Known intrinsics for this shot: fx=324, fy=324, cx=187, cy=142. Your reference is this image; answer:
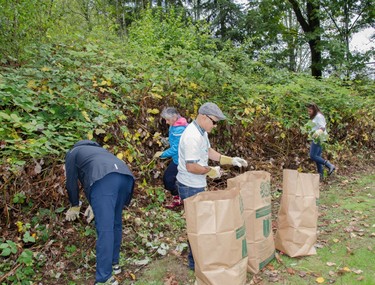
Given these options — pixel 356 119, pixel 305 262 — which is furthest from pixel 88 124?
pixel 356 119

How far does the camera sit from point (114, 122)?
4938 millimetres

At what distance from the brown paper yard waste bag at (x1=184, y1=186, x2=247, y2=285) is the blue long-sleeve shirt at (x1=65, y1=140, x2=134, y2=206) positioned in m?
0.78

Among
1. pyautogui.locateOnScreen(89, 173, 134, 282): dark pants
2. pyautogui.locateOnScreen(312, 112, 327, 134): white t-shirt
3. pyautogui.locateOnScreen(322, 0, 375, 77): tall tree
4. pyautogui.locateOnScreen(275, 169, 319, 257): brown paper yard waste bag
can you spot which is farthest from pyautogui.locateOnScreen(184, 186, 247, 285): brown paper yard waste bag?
pyautogui.locateOnScreen(322, 0, 375, 77): tall tree

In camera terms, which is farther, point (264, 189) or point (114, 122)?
point (114, 122)

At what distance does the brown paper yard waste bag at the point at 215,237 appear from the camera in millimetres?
2635

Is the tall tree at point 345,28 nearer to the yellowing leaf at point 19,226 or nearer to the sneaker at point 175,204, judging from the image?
the sneaker at point 175,204

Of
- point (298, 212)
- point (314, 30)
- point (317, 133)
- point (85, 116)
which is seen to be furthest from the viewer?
point (314, 30)

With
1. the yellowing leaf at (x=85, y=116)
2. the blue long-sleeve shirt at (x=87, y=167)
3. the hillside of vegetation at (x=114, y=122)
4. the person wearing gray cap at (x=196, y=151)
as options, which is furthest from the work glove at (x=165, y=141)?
the blue long-sleeve shirt at (x=87, y=167)

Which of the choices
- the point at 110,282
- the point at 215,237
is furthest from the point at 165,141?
the point at 215,237

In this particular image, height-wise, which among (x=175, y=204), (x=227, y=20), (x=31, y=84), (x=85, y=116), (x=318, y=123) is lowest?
(x=175, y=204)

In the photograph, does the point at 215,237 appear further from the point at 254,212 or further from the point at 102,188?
the point at 102,188

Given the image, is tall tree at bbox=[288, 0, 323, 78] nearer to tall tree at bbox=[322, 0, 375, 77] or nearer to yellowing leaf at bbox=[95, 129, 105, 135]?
tall tree at bbox=[322, 0, 375, 77]

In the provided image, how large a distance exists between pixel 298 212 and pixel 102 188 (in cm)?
198

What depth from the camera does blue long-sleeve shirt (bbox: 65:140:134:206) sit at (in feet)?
9.42
